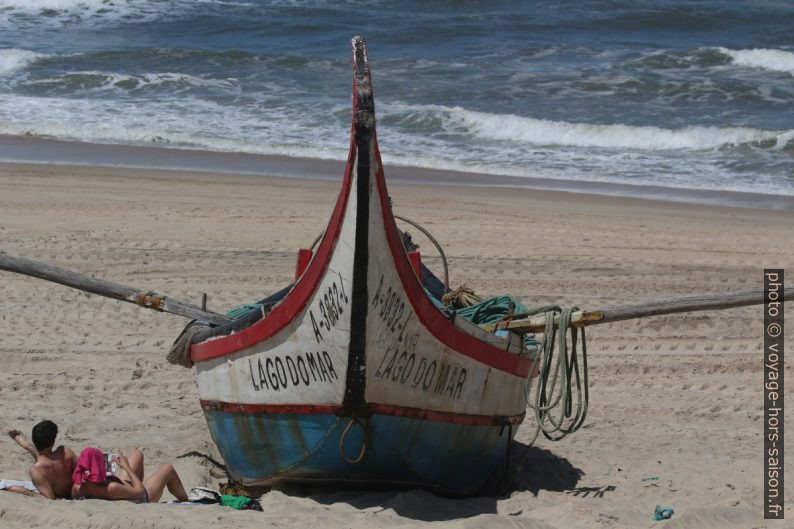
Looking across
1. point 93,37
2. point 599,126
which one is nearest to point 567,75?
point 599,126

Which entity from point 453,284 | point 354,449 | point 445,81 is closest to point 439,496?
point 354,449

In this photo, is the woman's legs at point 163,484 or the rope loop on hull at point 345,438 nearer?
the rope loop on hull at point 345,438

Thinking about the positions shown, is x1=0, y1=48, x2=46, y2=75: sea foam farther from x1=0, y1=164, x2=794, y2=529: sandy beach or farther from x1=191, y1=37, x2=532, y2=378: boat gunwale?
x1=191, y1=37, x2=532, y2=378: boat gunwale

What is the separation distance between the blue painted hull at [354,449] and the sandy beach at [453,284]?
131mm

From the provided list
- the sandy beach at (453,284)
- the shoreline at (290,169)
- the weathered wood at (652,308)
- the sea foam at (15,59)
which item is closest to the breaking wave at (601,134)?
the shoreline at (290,169)

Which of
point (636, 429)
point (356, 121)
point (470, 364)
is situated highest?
point (356, 121)

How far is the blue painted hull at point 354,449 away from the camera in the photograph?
5.54 metres

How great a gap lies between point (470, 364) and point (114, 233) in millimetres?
6230

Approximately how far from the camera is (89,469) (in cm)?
556

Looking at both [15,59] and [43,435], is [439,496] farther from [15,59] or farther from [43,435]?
[15,59]

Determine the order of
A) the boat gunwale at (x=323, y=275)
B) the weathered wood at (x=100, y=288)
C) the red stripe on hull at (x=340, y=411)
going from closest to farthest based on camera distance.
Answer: the boat gunwale at (x=323, y=275), the red stripe on hull at (x=340, y=411), the weathered wood at (x=100, y=288)

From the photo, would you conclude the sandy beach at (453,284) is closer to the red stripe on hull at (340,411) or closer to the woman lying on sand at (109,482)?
the woman lying on sand at (109,482)

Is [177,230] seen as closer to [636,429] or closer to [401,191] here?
[401,191]

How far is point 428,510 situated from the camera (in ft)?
18.9
